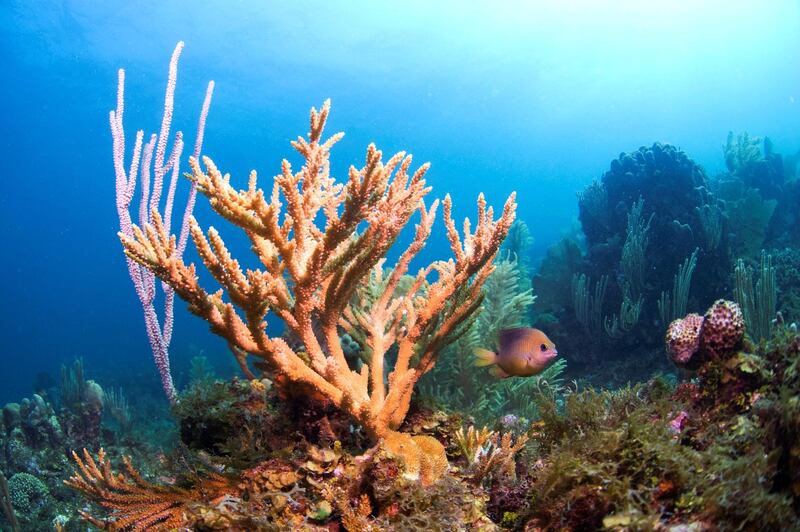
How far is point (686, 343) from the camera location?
→ 240 centimetres

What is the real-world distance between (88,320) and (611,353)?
9119 centimetres

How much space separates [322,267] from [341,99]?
156ft

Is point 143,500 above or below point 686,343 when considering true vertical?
below

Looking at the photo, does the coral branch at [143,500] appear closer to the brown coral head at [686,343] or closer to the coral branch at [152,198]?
the coral branch at [152,198]

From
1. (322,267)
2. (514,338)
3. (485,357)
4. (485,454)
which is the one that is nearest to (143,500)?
(322,267)

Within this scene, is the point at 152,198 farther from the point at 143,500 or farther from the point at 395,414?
the point at 395,414

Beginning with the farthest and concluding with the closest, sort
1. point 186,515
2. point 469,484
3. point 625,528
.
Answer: point 469,484 < point 186,515 < point 625,528

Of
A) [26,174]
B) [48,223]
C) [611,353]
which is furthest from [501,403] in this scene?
[48,223]

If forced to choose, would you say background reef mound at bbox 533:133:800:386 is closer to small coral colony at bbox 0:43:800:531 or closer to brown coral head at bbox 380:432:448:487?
small coral colony at bbox 0:43:800:531

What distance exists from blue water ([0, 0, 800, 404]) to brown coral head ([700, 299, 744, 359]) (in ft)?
68.0

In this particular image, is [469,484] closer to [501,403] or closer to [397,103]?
[501,403]

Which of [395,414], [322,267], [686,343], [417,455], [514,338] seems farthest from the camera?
[514,338]

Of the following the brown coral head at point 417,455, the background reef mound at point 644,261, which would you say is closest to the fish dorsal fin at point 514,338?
the brown coral head at point 417,455

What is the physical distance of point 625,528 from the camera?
1.44 m
